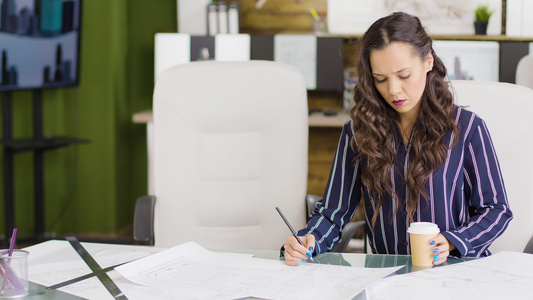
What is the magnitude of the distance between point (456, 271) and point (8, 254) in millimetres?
861

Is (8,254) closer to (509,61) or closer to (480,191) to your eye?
(480,191)

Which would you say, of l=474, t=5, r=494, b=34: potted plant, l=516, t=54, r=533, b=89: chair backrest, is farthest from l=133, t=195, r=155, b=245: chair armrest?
l=474, t=5, r=494, b=34: potted plant

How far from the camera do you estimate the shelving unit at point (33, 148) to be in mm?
Answer: 3564

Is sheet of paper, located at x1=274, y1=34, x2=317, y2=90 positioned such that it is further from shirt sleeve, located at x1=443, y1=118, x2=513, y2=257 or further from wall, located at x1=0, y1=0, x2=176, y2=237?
shirt sleeve, located at x1=443, y1=118, x2=513, y2=257

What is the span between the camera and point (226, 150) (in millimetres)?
2197

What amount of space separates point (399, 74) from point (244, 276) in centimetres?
61

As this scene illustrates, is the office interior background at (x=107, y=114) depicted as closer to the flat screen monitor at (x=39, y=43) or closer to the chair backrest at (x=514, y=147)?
the flat screen monitor at (x=39, y=43)

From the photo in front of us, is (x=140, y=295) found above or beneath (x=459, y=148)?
beneath

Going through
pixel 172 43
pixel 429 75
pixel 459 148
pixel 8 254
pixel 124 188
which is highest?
pixel 172 43

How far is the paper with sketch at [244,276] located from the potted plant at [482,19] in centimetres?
294

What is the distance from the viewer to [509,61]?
399 centimetres

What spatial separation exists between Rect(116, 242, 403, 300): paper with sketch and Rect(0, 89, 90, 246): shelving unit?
90.5 inches

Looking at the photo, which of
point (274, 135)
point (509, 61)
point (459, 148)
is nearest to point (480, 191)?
point (459, 148)

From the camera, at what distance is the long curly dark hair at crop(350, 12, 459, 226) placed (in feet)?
5.48
